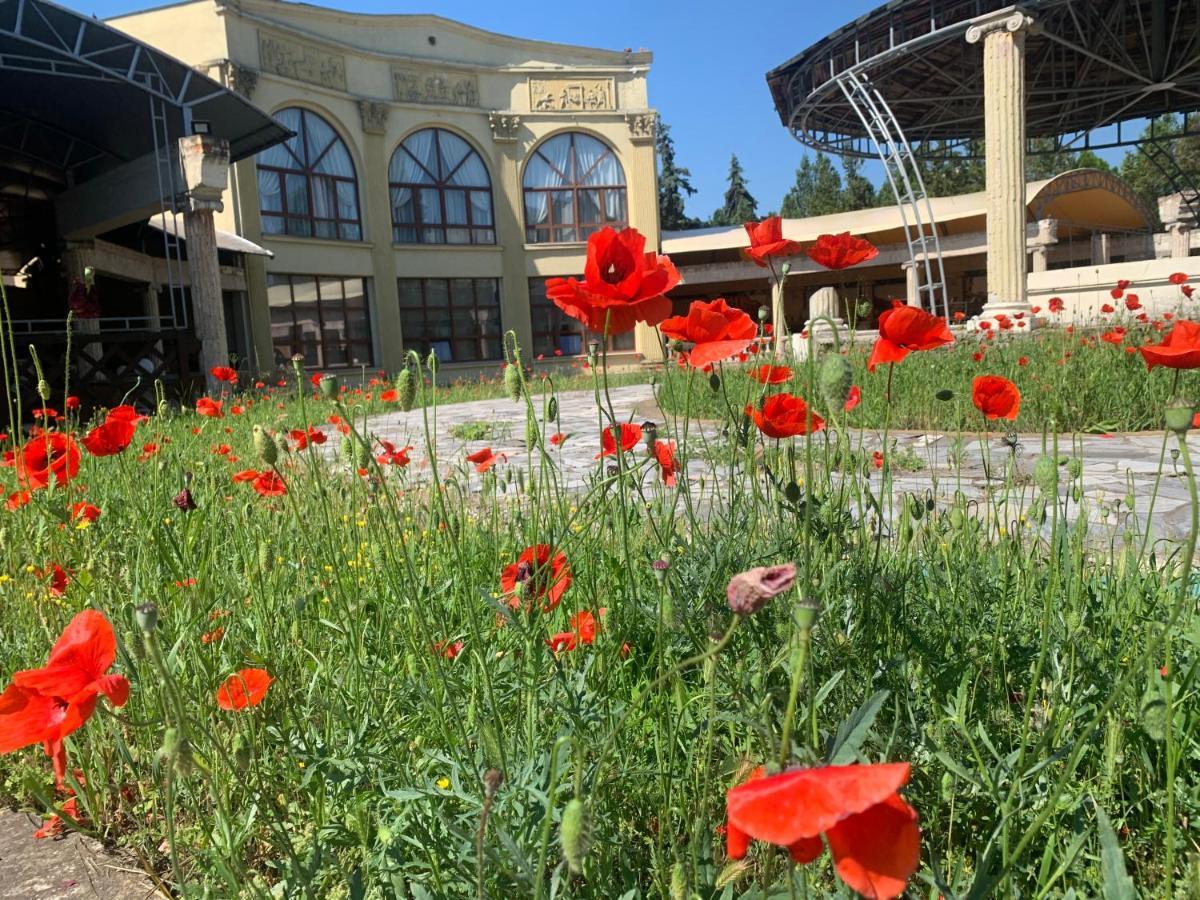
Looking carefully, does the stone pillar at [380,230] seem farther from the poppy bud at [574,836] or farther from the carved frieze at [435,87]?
the poppy bud at [574,836]

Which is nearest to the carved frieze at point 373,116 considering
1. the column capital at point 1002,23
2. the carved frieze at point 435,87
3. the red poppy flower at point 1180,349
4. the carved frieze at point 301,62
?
the carved frieze at point 301,62

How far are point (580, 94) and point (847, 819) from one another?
22024 mm

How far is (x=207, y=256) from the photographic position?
1056cm

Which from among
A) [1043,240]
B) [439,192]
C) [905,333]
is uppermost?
[439,192]

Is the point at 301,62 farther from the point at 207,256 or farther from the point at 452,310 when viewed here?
the point at 207,256

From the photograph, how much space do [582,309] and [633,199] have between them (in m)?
20.9

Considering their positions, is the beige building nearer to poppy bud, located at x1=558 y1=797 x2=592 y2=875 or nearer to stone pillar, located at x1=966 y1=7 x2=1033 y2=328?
stone pillar, located at x1=966 y1=7 x2=1033 y2=328

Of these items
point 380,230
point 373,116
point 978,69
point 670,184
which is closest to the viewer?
point 978,69

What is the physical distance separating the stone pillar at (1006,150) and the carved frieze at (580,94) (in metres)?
10.8

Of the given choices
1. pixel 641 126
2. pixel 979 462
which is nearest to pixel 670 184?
pixel 641 126

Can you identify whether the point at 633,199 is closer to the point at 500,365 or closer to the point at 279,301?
the point at 500,365

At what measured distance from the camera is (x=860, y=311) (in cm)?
180

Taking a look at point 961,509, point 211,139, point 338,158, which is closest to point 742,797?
point 961,509

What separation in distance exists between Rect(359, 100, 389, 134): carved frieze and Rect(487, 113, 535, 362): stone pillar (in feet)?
8.66
